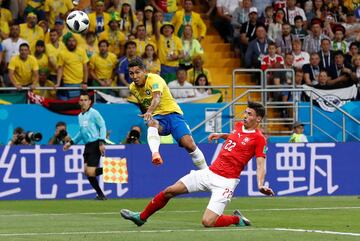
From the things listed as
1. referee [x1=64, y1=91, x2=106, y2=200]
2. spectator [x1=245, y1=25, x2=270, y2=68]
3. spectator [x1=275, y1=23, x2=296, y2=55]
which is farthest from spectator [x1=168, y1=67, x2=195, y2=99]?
referee [x1=64, y1=91, x2=106, y2=200]

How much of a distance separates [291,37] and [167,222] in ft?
50.2

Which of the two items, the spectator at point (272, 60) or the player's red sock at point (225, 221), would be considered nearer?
the player's red sock at point (225, 221)

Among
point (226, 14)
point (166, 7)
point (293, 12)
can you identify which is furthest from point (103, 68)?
point (293, 12)

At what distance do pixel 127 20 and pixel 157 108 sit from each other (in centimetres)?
996

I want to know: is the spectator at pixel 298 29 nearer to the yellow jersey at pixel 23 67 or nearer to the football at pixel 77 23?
the yellow jersey at pixel 23 67

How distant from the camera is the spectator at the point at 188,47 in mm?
29234

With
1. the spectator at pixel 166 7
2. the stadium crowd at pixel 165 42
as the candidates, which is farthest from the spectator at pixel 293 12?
the spectator at pixel 166 7

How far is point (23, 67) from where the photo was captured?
2686 cm

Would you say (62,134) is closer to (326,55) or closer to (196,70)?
(196,70)

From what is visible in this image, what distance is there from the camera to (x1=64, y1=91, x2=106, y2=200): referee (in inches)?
920

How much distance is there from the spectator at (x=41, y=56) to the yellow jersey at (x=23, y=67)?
38 centimetres

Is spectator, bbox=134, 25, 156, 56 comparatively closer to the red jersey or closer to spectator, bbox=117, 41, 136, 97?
spectator, bbox=117, 41, 136, 97

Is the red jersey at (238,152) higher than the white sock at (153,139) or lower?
higher

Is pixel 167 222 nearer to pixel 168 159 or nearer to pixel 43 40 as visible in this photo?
pixel 168 159
